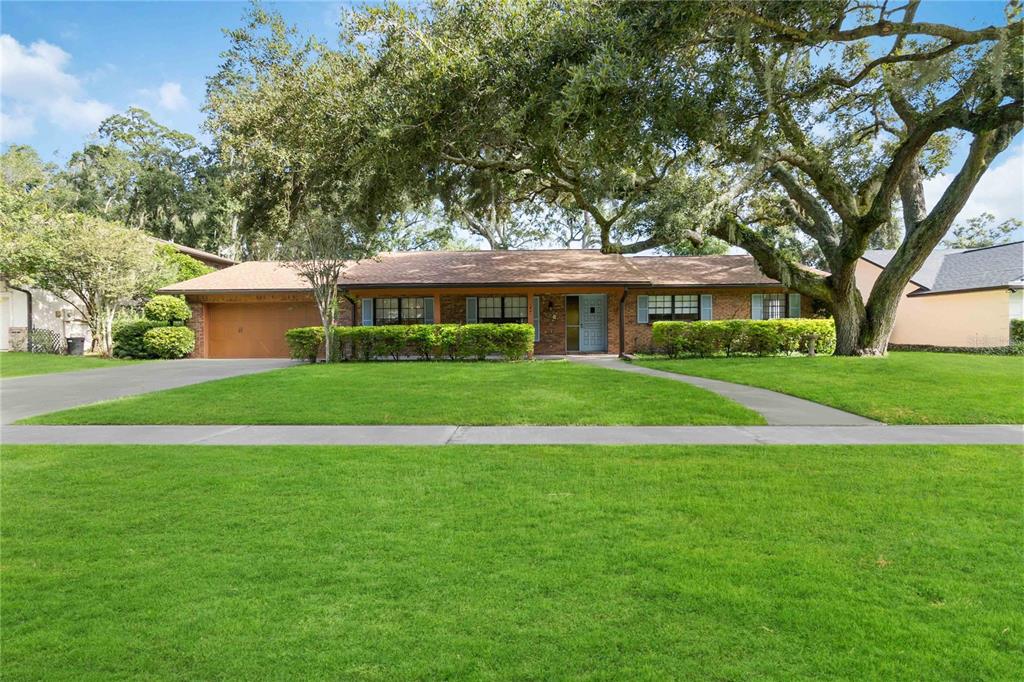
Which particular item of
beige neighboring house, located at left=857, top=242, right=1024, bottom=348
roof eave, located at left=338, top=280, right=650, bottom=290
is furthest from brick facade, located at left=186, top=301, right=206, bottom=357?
beige neighboring house, located at left=857, top=242, right=1024, bottom=348

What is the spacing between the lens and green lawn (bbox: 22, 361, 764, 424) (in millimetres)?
8641

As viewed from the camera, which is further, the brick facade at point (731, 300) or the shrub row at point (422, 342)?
the brick facade at point (731, 300)

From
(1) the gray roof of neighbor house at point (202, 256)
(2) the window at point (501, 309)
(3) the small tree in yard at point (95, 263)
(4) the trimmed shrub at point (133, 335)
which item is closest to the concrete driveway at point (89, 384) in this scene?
(4) the trimmed shrub at point (133, 335)

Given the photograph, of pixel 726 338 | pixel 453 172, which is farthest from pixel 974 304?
pixel 453 172

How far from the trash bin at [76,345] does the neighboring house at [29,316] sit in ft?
4.65

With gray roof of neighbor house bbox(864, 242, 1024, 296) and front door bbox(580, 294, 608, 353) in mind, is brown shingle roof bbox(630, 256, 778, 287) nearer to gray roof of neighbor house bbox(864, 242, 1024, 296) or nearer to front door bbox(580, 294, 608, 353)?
front door bbox(580, 294, 608, 353)

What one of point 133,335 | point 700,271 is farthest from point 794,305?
point 133,335

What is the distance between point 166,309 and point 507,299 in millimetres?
13419

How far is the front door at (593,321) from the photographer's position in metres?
21.5

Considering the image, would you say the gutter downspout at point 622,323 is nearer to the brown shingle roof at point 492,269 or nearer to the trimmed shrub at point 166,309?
the brown shingle roof at point 492,269

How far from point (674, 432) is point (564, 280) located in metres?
13.0

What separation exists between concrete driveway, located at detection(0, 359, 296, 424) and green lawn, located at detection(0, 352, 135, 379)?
133 cm

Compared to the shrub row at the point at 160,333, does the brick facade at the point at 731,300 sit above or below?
above

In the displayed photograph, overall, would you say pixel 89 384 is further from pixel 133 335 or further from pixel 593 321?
pixel 593 321
